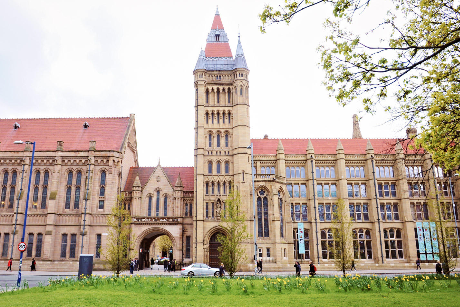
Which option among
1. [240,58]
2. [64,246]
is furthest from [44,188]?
[240,58]

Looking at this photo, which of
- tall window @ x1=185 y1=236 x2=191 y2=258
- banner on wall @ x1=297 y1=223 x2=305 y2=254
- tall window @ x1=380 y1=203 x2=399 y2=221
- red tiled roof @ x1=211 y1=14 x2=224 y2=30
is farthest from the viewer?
red tiled roof @ x1=211 y1=14 x2=224 y2=30

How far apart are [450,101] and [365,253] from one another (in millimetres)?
41226

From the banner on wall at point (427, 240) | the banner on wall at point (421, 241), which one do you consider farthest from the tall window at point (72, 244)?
the banner on wall at point (427, 240)

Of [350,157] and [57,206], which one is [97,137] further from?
[350,157]

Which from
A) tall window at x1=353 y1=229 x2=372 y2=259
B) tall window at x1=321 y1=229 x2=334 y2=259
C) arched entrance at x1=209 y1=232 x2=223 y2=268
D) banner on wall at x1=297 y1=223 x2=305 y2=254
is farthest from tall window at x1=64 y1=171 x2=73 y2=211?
tall window at x1=353 y1=229 x2=372 y2=259

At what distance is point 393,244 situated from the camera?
48875 millimetres

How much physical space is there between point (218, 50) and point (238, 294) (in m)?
40.9

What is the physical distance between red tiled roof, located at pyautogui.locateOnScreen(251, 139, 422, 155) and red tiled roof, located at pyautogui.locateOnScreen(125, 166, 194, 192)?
994 cm

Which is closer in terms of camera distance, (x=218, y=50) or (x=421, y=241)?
(x=421, y=241)

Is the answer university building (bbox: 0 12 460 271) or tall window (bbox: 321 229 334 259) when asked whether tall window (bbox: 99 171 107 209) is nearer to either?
university building (bbox: 0 12 460 271)

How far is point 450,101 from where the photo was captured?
11.6m

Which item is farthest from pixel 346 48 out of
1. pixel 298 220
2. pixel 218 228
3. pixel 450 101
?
pixel 298 220

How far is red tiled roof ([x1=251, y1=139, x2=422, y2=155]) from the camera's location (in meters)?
52.4

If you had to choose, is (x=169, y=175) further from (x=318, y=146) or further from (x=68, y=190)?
(x=318, y=146)
